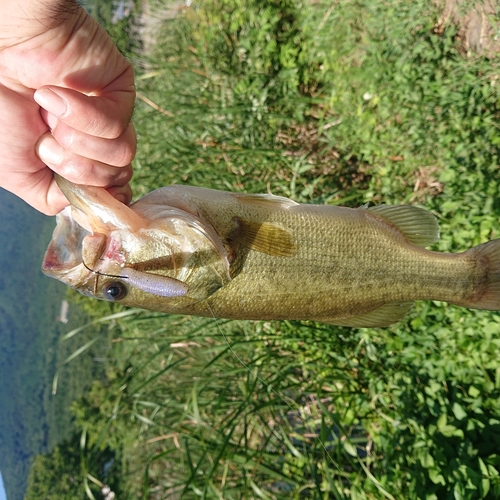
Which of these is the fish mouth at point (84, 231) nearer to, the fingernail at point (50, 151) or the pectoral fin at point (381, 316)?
the fingernail at point (50, 151)

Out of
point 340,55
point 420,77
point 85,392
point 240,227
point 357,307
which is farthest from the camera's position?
point 85,392

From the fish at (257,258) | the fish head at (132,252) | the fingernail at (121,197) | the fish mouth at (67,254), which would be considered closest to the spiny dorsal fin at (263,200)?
the fish at (257,258)

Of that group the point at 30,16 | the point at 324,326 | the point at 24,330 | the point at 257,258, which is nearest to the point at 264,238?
the point at 257,258

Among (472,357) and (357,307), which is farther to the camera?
(472,357)

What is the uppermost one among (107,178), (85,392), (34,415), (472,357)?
(107,178)

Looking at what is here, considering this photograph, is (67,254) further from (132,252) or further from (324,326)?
(324,326)

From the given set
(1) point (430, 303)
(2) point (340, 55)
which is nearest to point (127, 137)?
(1) point (430, 303)

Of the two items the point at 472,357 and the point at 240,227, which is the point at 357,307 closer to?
the point at 240,227

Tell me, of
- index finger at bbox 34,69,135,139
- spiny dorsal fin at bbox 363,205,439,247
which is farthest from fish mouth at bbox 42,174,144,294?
spiny dorsal fin at bbox 363,205,439,247
